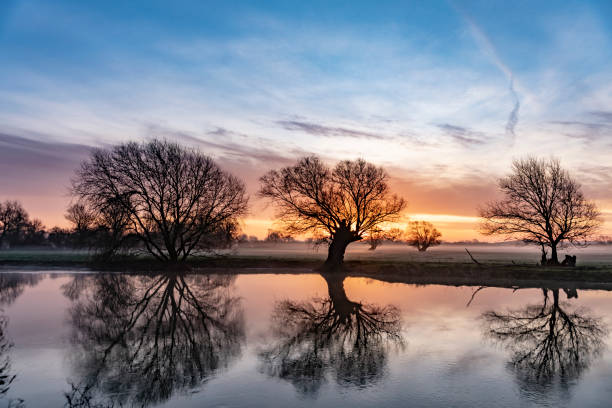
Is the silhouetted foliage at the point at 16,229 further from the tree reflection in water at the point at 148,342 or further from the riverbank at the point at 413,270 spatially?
the tree reflection in water at the point at 148,342

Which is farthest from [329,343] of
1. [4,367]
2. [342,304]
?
[4,367]

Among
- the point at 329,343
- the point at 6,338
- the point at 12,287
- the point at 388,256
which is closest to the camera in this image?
the point at 329,343

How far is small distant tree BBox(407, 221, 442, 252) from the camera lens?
109 meters

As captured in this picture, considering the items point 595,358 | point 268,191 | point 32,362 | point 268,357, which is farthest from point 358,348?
point 268,191

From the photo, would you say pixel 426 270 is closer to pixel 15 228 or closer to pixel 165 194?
pixel 165 194

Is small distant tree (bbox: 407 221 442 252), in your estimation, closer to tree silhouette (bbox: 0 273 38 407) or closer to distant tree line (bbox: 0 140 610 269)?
distant tree line (bbox: 0 140 610 269)

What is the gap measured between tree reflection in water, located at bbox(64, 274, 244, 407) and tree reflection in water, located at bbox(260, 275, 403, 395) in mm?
1553

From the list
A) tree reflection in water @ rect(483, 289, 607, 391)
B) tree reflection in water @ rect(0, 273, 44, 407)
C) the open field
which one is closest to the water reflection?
tree reflection in water @ rect(0, 273, 44, 407)

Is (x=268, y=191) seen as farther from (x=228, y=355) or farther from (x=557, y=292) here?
(x=228, y=355)

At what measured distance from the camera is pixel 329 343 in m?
13.8

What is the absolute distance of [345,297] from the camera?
83.9 feet

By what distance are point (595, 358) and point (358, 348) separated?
7.05 metres

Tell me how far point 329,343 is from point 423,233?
100121 mm

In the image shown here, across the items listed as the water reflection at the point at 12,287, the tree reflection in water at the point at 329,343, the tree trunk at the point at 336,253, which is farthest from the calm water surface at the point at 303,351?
the tree trunk at the point at 336,253
